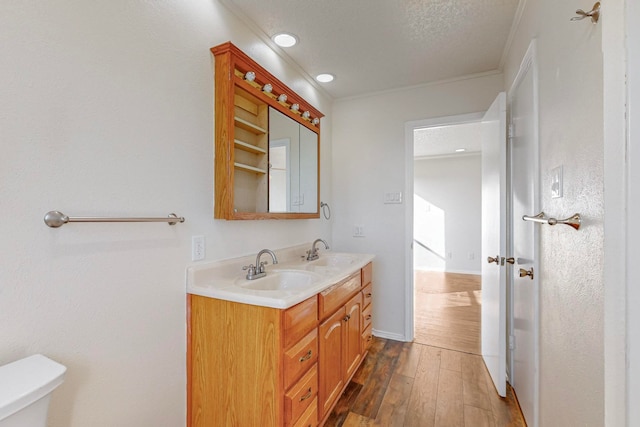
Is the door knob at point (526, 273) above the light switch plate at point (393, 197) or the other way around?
the other way around

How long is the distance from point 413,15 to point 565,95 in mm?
1039

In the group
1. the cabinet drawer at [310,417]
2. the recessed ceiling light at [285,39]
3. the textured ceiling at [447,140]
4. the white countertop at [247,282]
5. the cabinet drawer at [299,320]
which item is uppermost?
the recessed ceiling light at [285,39]

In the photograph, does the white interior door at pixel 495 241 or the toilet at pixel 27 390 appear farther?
the white interior door at pixel 495 241


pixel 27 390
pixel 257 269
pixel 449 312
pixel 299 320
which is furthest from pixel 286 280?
pixel 449 312

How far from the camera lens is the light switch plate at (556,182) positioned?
1.11m

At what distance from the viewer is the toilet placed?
0.64 metres

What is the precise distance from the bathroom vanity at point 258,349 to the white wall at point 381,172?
3.87 ft

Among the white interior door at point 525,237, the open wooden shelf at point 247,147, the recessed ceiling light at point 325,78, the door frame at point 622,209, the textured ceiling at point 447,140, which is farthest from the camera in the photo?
the textured ceiling at point 447,140

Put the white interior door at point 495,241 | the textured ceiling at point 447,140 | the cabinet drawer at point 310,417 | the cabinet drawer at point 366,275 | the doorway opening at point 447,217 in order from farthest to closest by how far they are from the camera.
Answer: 1. the doorway opening at point 447,217
2. the textured ceiling at point 447,140
3. the cabinet drawer at point 366,275
4. the white interior door at point 495,241
5. the cabinet drawer at point 310,417

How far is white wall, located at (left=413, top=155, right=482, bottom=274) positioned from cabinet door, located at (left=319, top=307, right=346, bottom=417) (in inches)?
167

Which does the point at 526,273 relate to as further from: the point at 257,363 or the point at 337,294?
the point at 257,363

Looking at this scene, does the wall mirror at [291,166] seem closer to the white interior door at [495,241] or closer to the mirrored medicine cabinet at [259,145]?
the mirrored medicine cabinet at [259,145]

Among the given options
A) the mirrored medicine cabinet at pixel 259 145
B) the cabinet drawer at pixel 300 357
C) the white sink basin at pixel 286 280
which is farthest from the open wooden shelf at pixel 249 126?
the cabinet drawer at pixel 300 357

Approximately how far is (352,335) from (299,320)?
82cm
